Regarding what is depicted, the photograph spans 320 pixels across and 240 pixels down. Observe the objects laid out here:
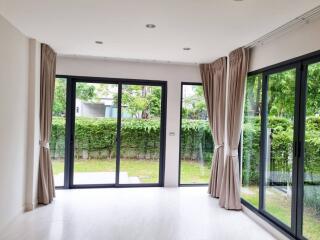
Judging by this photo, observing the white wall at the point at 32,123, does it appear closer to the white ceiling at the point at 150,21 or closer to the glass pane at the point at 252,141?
the white ceiling at the point at 150,21

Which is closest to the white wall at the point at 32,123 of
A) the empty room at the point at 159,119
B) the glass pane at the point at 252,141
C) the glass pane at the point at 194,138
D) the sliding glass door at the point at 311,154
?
the empty room at the point at 159,119

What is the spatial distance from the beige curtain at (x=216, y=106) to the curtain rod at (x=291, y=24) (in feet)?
3.75

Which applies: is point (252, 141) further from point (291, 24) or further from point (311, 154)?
point (291, 24)

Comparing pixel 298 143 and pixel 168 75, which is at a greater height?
pixel 168 75

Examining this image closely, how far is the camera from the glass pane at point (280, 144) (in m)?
3.47

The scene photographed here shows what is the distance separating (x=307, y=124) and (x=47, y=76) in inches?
155

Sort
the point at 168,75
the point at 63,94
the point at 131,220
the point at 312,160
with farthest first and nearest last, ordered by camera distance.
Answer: the point at 168,75, the point at 63,94, the point at 131,220, the point at 312,160

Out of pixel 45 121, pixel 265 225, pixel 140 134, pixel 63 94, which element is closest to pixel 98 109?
pixel 63 94

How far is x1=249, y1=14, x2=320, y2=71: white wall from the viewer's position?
2958mm

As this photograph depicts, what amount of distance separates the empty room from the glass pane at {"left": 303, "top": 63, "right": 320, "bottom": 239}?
14 millimetres

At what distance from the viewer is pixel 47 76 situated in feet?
15.1

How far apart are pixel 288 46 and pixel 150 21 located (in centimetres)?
173

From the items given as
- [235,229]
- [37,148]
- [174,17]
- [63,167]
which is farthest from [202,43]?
[63,167]

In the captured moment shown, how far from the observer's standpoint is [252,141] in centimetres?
441
